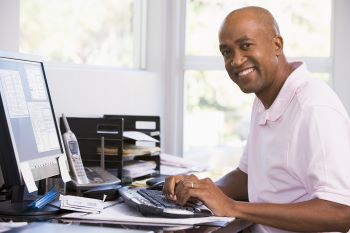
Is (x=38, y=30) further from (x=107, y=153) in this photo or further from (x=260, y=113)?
(x=260, y=113)

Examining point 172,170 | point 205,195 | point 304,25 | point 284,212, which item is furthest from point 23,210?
point 304,25

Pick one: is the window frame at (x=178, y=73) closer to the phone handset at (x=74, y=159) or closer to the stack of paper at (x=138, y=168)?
the stack of paper at (x=138, y=168)

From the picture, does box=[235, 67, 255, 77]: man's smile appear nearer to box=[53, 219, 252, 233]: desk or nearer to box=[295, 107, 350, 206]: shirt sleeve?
box=[295, 107, 350, 206]: shirt sleeve

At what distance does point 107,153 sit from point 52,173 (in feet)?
1.79

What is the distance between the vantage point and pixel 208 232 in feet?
4.73

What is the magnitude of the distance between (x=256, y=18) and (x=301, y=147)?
0.45 m

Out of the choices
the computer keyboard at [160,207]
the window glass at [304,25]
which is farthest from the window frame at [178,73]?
the computer keyboard at [160,207]

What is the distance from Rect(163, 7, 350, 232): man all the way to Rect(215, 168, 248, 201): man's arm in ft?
0.59

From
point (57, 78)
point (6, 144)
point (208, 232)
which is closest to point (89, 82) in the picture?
point (57, 78)

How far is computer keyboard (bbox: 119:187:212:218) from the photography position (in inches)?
61.1

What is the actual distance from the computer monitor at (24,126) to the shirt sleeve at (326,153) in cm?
76

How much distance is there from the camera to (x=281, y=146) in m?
1.76

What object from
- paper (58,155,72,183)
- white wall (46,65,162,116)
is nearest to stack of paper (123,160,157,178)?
white wall (46,65,162,116)

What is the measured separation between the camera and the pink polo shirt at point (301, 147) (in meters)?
1.57
